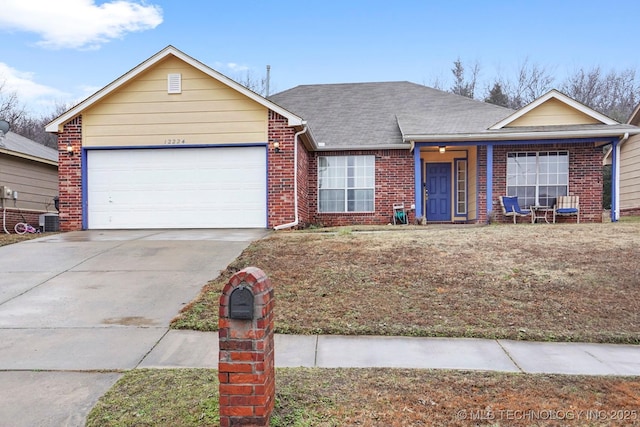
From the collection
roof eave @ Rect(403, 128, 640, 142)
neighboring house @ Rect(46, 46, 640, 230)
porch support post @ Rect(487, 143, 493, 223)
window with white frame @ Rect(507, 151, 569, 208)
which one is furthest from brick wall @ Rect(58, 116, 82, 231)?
window with white frame @ Rect(507, 151, 569, 208)

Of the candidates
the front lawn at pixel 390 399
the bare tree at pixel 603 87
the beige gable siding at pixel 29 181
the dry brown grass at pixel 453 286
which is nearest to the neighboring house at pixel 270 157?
the dry brown grass at pixel 453 286

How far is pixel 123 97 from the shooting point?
486 inches

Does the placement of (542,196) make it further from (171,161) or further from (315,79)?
(315,79)

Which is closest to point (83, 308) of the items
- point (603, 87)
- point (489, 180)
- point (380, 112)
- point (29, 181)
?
point (489, 180)

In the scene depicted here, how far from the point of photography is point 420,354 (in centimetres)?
427

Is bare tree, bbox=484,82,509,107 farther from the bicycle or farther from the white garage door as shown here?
the bicycle

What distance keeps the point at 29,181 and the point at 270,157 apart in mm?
9660

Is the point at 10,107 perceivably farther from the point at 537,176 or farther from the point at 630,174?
the point at 630,174

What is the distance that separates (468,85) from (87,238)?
34.6 m

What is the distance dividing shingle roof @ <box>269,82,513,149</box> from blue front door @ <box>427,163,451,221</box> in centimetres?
171

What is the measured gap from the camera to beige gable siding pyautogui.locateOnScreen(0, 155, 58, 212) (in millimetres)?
14664

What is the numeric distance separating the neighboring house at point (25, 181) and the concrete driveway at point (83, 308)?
566 centimetres

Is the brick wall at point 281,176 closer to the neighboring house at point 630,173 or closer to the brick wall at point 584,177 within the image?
the brick wall at point 584,177

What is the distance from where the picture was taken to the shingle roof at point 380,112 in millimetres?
14266
